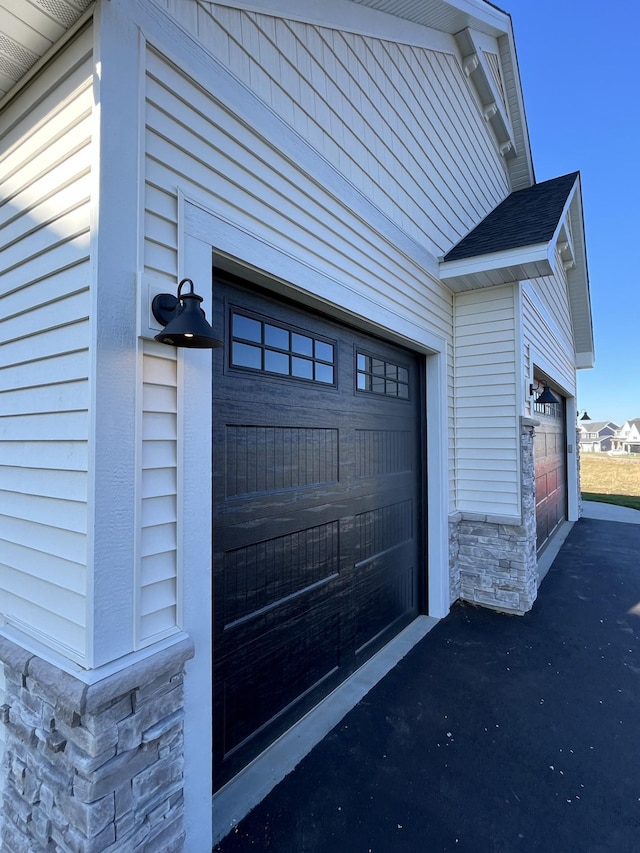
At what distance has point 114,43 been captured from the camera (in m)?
1.41

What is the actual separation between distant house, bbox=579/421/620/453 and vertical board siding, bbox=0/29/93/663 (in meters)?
67.1

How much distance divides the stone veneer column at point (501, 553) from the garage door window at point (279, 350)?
2.47 metres

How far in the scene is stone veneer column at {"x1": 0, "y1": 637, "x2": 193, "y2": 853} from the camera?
A: 131 cm

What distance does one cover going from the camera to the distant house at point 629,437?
2077 inches

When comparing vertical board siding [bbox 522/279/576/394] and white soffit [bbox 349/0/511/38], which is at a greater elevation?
white soffit [bbox 349/0/511/38]

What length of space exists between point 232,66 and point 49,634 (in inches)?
100

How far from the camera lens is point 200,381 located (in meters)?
1.72

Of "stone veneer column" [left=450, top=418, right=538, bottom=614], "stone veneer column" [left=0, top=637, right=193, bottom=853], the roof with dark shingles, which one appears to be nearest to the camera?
"stone veneer column" [left=0, top=637, right=193, bottom=853]

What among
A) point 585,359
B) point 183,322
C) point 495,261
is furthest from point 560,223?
point 585,359

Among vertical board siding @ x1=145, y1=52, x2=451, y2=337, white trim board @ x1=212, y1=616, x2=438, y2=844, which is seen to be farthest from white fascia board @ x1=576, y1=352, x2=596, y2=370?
white trim board @ x1=212, y1=616, x2=438, y2=844

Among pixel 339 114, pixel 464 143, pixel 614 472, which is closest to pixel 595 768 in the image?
pixel 339 114

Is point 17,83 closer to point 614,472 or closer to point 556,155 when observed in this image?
point 556,155

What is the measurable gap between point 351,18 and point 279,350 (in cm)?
238

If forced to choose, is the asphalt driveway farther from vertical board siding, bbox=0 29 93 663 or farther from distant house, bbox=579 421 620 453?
distant house, bbox=579 421 620 453
